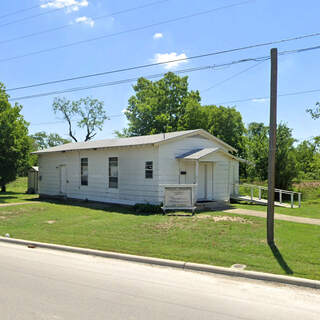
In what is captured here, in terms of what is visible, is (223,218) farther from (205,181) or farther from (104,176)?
(104,176)

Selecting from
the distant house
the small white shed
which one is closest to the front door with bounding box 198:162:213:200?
the distant house

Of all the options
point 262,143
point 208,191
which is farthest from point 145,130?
point 208,191

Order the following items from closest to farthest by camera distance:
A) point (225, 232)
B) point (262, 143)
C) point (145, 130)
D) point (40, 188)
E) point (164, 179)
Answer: point (225, 232) → point (164, 179) → point (40, 188) → point (262, 143) → point (145, 130)

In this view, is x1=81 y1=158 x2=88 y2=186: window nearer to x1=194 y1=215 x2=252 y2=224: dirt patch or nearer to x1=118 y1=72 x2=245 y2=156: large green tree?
x1=194 y1=215 x2=252 y2=224: dirt patch

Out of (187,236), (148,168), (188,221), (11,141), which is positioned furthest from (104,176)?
(11,141)

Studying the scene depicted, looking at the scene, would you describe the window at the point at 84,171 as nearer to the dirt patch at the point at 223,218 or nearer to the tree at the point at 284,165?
the dirt patch at the point at 223,218

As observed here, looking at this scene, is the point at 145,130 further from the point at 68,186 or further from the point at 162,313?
the point at 162,313

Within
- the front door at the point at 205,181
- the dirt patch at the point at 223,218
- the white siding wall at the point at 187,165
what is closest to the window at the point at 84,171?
the white siding wall at the point at 187,165

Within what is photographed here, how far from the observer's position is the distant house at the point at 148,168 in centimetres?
1659

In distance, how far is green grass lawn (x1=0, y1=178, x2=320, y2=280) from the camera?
294 inches

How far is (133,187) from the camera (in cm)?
1747

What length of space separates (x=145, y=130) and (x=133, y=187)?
29426 millimetres

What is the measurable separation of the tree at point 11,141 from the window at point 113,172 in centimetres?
1212

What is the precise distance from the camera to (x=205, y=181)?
18281 mm
